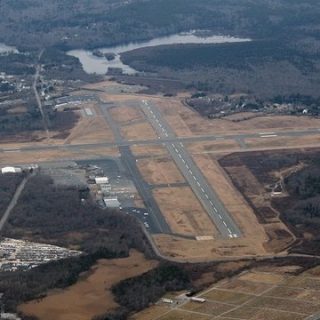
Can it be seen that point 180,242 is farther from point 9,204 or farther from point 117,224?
point 9,204

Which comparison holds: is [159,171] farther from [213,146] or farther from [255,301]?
[255,301]

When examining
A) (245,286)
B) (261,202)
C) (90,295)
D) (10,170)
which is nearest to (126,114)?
(10,170)

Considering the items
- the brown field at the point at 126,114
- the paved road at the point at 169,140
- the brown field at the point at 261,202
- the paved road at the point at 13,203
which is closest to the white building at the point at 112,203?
the paved road at the point at 13,203

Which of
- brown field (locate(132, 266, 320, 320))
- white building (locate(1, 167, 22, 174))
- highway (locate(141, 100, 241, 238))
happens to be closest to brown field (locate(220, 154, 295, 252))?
highway (locate(141, 100, 241, 238))

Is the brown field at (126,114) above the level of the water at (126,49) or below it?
above

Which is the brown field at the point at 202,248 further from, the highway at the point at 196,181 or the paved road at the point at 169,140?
the paved road at the point at 169,140

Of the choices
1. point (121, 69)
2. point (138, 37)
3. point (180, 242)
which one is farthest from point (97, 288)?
point (138, 37)
